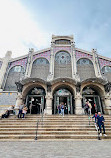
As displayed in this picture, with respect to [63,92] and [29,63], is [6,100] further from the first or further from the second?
[63,92]

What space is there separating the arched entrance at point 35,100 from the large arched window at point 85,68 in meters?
7.84

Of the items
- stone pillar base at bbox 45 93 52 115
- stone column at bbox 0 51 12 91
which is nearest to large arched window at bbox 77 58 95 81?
stone pillar base at bbox 45 93 52 115

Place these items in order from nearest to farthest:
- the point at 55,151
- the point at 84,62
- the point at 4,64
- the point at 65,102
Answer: the point at 55,151, the point at 65,102, the point at 4,64, the point at 84,62

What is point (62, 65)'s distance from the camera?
57.6 ft

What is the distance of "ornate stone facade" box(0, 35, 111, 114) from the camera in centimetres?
1295

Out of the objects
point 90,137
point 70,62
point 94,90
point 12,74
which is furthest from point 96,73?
point 12,74

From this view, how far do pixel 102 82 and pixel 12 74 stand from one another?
15.5 metres

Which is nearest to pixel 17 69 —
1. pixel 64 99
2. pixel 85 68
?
pixel 64 99

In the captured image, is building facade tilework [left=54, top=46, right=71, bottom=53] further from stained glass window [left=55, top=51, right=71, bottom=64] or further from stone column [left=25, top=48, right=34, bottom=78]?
stone column [left=25, top=48, right=34, bottom=78]

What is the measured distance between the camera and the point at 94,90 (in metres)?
14.8

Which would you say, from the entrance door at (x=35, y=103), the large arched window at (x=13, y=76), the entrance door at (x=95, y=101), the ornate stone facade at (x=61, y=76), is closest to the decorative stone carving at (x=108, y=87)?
the ornate stone facade at (x=61, y=76)

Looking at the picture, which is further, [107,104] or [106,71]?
[106,71]

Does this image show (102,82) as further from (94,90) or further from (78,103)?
(78,103)

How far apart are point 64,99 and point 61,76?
4126mm
